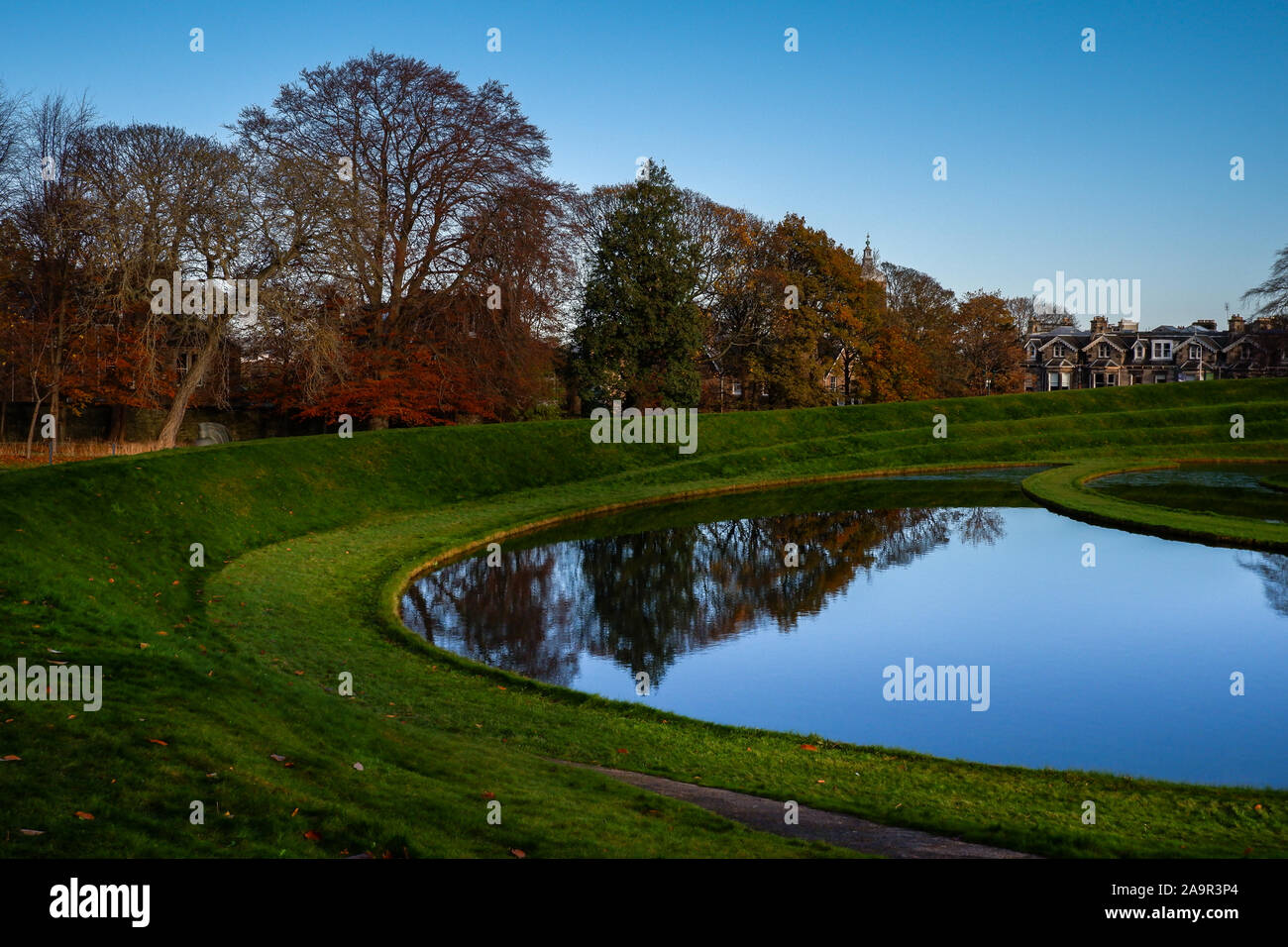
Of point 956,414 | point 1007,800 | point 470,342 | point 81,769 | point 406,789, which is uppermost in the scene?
point 470,342

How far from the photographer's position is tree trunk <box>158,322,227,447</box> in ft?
109

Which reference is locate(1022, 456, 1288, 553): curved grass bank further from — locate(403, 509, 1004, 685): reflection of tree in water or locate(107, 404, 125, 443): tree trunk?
locate(107, 404, 125, 443): tree trunk

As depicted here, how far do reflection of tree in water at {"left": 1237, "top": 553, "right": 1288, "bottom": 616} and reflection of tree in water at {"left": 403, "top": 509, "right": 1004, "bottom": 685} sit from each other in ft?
18.6

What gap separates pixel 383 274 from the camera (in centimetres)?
4050

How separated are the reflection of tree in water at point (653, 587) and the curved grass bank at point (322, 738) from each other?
133 cm

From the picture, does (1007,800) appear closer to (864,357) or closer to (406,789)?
(406,789)

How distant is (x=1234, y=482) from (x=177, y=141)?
126ft

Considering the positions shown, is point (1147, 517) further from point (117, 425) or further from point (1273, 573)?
point (117, 425)

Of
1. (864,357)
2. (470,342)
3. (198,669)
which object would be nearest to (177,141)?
(470,342)

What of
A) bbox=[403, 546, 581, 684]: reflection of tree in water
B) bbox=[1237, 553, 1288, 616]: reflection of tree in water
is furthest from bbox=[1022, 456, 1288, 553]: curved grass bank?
bbox=[403, 546, 581, 684]: reflection of tree in water

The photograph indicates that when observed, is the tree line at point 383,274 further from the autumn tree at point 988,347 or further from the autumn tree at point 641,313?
the autumn tree at point 988,347

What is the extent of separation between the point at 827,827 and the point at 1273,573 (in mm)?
15761

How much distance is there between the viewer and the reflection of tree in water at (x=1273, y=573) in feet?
56.2
